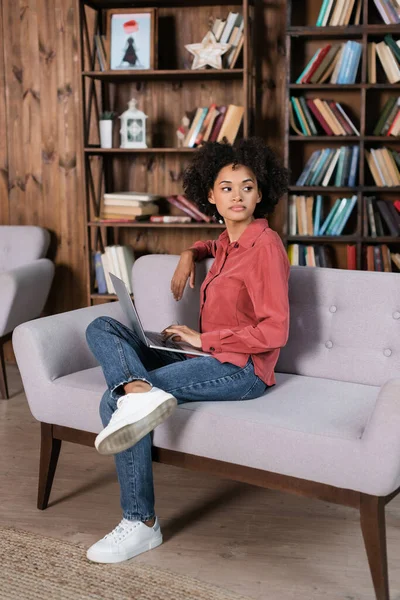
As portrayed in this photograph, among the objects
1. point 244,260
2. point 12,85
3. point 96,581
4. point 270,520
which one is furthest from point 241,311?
point 12,85

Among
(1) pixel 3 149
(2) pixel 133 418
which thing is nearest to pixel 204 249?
(2) pixel 133 418

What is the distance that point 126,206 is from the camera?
3.89 metres

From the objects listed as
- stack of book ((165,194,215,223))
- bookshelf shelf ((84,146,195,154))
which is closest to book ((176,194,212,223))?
stack of book ((165,194,215,223))

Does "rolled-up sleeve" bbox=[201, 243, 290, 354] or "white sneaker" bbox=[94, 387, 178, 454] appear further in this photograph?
"rolled-up sleeve" bbox=[201, 243, 290, 354]

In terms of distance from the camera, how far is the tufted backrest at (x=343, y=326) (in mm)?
2314

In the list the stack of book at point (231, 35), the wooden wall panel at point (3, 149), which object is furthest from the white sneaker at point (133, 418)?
the wooden wall panel at point (3, 149)

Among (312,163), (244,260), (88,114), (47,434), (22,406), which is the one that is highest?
(88,114)

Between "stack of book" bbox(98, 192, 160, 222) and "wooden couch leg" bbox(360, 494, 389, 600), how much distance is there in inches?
91.9

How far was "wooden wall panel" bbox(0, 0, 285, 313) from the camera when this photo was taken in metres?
3.96

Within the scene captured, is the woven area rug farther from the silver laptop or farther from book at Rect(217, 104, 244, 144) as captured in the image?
book at Rect(217, 104, 244, 144)

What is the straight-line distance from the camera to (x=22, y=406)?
3596 millimetres

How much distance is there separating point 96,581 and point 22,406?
169 cm

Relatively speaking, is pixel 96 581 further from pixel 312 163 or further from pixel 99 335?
pixel 312 163

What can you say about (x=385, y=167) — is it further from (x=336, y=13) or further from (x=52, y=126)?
(x=52, y=126)
